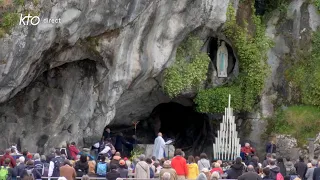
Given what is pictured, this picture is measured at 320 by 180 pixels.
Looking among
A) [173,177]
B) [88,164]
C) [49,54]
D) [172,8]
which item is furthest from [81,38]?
[173,177]

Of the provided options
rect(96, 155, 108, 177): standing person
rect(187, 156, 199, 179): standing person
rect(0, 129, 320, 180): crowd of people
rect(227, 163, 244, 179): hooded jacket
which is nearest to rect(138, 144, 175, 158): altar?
rect(0, 129, 320, 180): crowd of people

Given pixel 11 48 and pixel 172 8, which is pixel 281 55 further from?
pixel 11 48

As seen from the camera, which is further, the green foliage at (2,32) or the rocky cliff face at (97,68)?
the rocky cliff face at (97,68)

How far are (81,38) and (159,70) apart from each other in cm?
418

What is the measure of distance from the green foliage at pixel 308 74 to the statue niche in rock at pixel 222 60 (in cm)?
239

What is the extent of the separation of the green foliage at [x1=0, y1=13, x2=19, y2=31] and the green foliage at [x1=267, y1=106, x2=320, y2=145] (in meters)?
12.1

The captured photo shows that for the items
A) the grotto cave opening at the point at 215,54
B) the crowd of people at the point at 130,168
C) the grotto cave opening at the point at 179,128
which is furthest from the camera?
the grotto cave opening at the point at 179,128

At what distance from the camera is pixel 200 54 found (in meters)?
37.9

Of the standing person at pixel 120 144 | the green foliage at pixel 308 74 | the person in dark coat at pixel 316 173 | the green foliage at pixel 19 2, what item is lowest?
the person in dark coat at pixel 316 173

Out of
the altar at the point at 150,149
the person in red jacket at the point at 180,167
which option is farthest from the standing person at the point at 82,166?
the altar at the point at 150,149

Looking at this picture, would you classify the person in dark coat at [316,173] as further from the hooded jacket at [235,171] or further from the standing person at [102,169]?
the standing person at [102,169]

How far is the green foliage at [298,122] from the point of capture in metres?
38.1

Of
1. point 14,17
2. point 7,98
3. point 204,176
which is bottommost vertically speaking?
point 204,176

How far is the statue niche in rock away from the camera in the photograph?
3941cm
